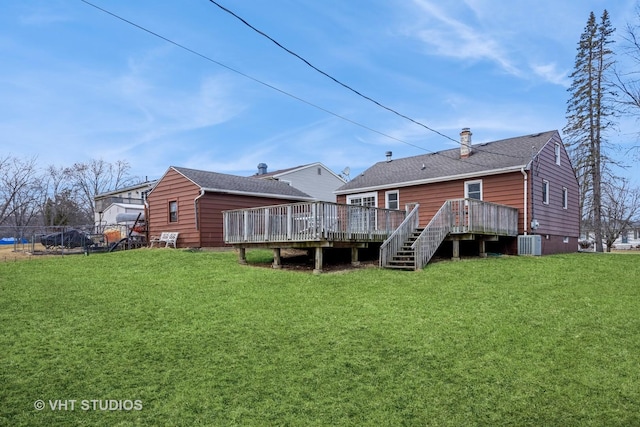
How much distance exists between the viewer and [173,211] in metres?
19.8

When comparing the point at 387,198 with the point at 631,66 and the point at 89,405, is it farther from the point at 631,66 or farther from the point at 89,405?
the point at 89,405

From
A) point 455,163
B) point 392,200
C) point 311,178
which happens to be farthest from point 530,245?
point 311,178

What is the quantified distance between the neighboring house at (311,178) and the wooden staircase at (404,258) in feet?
53.9

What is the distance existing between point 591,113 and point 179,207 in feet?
91.9

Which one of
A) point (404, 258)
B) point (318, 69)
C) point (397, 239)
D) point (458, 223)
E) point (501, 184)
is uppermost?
point (318, 69)

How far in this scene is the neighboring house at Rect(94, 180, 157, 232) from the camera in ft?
104

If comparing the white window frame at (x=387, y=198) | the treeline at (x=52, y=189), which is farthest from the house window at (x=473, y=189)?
the treeline at (x=52, y=189)

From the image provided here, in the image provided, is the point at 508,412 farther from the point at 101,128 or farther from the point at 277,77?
the point at 101,128

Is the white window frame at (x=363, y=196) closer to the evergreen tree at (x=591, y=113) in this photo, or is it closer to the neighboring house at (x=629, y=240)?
the evergreen tree at (x=591, y=113)

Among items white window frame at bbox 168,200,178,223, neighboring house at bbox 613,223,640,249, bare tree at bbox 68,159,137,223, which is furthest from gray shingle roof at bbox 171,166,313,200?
neighboring house at bbox 613,223,640,249

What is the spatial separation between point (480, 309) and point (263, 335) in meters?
4.22

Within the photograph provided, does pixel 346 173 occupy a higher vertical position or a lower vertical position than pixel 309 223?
higher

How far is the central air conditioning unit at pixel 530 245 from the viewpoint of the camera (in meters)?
15.9

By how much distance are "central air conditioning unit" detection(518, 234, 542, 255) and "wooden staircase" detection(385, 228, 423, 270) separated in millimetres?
5528
